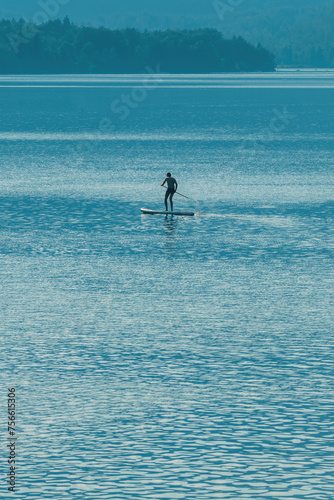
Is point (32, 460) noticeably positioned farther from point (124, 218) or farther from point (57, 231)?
point (124, 218)

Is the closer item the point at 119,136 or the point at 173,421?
the point at 173,421

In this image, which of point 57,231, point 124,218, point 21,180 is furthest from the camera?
point 21,180

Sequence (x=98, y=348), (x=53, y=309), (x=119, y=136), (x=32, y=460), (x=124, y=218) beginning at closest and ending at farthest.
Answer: (x=32, y=460) < (x=98, y=348) < (x=53, y=309) < (x=124, y=218) < (x=119, y=136)

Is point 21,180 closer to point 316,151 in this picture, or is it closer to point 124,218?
point 124,218

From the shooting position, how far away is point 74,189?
86.1 meters

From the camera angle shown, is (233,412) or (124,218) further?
(124,218)

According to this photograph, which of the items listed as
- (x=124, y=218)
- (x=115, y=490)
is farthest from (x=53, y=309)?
(x=124, y=218)

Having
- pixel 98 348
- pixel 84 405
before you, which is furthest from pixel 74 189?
pixel 84 405

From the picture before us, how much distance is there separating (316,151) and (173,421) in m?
106

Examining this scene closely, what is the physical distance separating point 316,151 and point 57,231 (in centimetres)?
7526

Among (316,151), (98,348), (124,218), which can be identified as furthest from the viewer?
(316,151)

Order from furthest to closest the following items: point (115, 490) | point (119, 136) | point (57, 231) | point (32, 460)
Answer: point (119, 136) < point (57, 231) < point (32, 460) < point (115, 490)

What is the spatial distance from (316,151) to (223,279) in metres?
87.7

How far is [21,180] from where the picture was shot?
9369 centimetres
